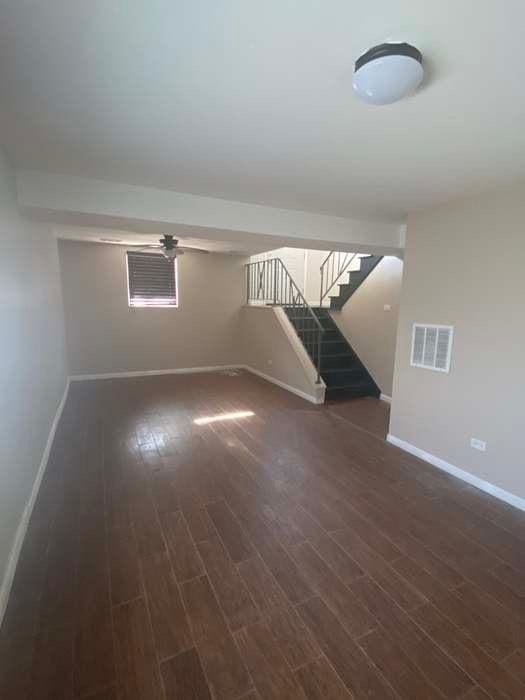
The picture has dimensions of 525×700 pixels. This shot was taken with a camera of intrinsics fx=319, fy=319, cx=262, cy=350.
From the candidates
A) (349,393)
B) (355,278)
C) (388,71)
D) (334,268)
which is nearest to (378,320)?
(355,278)

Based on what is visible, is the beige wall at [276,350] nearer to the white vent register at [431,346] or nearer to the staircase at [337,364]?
the staircase at [337,364]

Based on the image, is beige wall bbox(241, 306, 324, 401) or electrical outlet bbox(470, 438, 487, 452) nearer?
electrical outlet bbox(470, 438, 487, 452)

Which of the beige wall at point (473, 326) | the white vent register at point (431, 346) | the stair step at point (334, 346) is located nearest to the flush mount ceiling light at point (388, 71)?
the beige wall at point (473, 326)

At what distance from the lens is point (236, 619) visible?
63.2 inches

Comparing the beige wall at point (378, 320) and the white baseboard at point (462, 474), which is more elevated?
the beige wall at point (378, 320)

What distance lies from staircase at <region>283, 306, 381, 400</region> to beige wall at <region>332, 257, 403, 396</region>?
5.4 inches

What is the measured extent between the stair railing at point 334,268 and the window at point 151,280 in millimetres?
3032

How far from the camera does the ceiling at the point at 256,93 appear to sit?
3.33 ft

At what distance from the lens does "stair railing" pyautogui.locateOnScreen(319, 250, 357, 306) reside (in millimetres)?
6517

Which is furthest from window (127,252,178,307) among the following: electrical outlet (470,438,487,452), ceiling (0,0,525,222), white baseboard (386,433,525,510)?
electrical outlet (470,438,487,452)

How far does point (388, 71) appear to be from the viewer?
1133mm

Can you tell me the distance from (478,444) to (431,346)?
37.7 inches

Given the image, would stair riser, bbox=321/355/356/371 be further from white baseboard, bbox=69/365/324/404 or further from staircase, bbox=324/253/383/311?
staircase, bbox=324/253/383/311

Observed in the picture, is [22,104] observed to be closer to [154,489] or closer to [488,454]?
[154,489]
